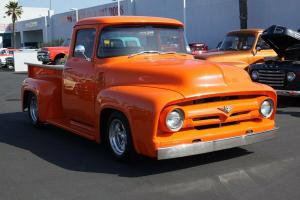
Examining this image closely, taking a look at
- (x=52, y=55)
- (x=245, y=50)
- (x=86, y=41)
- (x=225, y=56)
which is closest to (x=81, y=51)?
(x=86, y=41)

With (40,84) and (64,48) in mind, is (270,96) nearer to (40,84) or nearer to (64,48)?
(40,84)

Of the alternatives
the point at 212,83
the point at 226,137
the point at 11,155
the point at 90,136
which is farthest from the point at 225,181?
the point at 11,155

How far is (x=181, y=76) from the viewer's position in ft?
18.5

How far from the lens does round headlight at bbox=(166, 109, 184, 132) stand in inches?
209

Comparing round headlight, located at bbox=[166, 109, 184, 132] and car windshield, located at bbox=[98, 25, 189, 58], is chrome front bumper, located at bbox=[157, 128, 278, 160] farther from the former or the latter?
car windshield, located at bbox=[98, 25, 189, 58]

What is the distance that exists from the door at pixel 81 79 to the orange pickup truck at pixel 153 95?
1 centimetres

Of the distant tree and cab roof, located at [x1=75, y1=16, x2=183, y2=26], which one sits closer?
cab roof, located at [x1=75, y1=16, x2=183, y2=26]

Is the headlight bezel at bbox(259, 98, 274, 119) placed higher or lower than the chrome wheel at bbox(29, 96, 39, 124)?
higher

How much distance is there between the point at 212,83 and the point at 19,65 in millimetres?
28994

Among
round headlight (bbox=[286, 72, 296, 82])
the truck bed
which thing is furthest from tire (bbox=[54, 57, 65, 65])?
round headlight (bbox=[286, 72, 296, 82])

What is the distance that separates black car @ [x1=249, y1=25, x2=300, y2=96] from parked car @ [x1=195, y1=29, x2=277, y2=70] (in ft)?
4.31

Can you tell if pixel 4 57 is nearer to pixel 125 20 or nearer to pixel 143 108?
pixel 125 20

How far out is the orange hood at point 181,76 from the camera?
5.59m

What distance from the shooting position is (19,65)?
3294 cm
